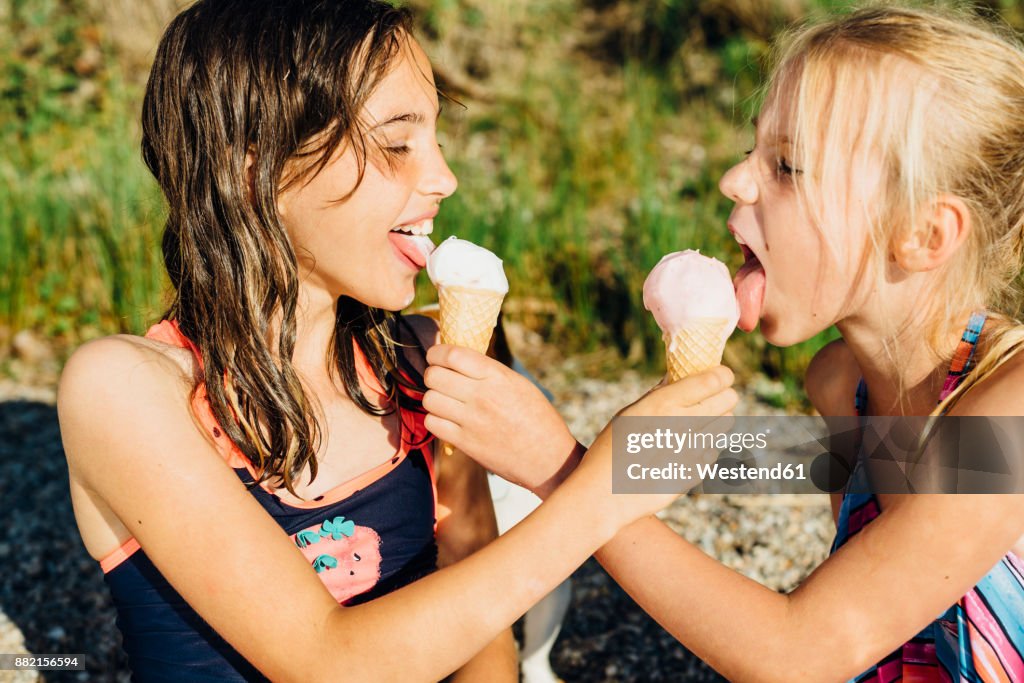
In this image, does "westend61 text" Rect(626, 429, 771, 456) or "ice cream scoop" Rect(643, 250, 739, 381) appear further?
"ice cream scoop" Rect(643, 250, 739, 381)

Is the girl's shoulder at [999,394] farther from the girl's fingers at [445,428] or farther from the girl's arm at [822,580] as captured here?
the girl's fingers at [445,428]

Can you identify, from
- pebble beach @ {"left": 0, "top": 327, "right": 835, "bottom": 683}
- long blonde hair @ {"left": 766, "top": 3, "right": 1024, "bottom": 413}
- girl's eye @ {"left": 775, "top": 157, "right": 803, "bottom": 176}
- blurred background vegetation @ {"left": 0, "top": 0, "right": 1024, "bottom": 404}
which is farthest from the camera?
blurred background vegetation @ {"left": 0, "top": 0, "right": 1024, "bottom": 404}

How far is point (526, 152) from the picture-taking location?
557cm

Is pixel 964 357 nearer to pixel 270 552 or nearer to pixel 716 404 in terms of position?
pixel 716 404

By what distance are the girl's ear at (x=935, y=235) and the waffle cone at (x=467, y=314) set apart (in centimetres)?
79

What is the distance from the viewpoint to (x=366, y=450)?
2.08 metres

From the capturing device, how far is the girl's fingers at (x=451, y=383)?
5.73ft

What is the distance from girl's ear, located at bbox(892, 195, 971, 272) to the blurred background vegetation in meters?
1.14

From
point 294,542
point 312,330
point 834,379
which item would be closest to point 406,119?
point 312,330

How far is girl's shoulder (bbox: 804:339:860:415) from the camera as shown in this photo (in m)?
2.48

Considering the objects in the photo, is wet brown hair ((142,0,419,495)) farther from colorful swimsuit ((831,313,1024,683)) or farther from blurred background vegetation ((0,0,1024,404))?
colorful swimsuit ((831,313,1024,683))

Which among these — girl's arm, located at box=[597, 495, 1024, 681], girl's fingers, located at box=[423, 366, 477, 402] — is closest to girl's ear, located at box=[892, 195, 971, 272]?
girl's arm, located at box=[597, 495, 1024, 681]

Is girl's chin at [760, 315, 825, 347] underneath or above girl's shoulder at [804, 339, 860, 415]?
above

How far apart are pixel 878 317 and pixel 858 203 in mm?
277
